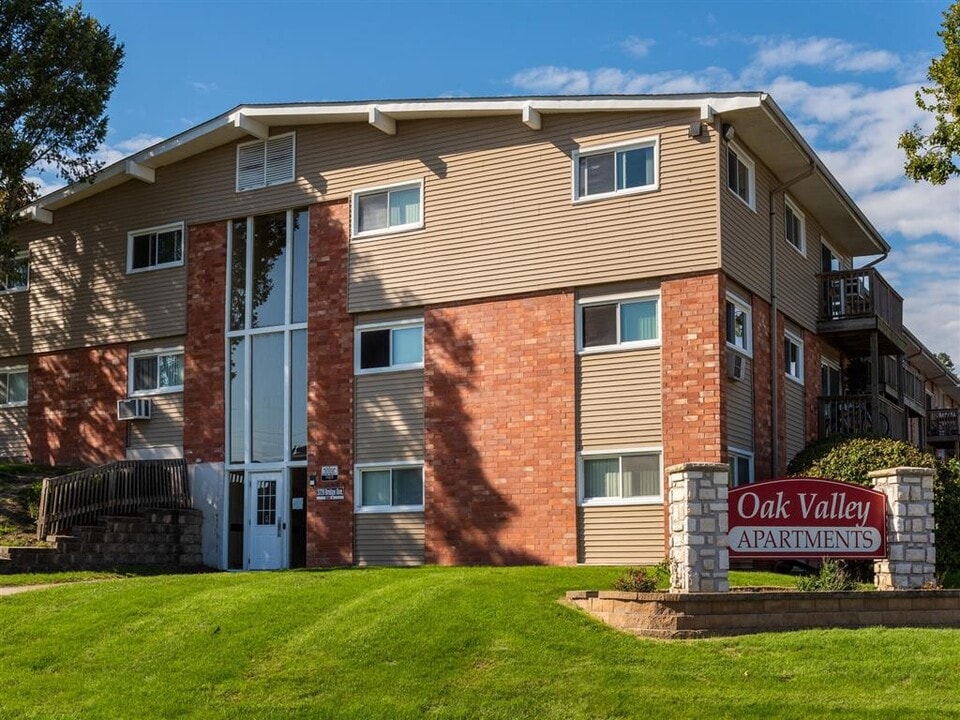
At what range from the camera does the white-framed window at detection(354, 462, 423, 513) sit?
898 inches

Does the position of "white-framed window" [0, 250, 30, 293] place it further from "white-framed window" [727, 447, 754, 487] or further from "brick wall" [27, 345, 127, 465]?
"white-framed window" [727, 447, 754, 487]

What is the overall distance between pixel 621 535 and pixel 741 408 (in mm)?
3138

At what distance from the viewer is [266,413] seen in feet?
81.5

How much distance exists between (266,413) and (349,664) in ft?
41.4

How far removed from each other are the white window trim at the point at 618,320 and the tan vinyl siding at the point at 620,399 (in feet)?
0.28

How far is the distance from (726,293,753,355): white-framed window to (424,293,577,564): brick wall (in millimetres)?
2724

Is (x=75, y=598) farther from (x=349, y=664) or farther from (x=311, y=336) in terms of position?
(x=311, y=336)

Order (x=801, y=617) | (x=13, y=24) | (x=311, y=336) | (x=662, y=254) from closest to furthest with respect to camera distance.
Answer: (x=801, y=617) < (x=662, y=254) < (x=311, y=336) < (x=13, y=24)

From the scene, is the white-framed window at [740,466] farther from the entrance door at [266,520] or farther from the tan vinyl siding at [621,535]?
the entrance door at [266,520]

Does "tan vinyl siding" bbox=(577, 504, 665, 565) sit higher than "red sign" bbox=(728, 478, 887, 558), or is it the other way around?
"red sign" bbox=(728, 478, 887, 558)

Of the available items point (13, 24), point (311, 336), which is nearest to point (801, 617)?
point (311, 336)

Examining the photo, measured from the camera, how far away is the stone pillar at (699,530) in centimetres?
1377

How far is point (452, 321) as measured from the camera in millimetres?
22688

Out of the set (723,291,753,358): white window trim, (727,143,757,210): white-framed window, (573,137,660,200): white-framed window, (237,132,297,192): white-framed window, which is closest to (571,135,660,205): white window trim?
(573,137,660,200): white-framed window
